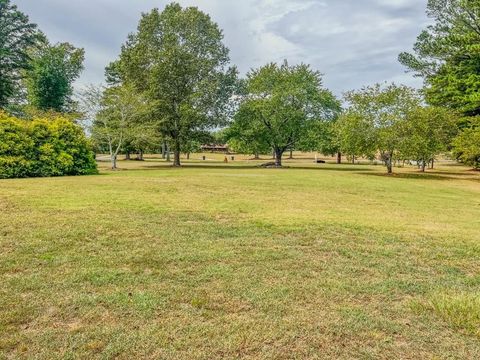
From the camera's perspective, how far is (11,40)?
3600 centimetres

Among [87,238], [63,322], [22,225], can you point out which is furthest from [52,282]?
[22,225]

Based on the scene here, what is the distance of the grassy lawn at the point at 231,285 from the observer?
303 cm

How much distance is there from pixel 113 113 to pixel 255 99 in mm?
15055

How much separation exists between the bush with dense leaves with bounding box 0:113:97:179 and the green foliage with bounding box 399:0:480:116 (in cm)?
2439

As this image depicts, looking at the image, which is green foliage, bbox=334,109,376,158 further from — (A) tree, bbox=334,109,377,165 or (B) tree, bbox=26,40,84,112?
(B) tree, bbox=26,40,84,112

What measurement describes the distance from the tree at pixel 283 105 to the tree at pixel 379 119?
9345 mm

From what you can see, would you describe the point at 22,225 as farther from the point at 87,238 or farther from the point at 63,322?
the point at 63,322

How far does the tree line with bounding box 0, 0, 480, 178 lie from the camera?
86.2ft

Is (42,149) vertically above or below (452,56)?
below

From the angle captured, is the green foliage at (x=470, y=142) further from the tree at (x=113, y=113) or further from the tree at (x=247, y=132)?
the tree at (x=113, y=113)

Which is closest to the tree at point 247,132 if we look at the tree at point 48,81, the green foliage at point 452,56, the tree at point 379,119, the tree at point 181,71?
the tree at point 181,71

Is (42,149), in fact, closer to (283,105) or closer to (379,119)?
(379,119)

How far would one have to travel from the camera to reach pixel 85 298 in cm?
382

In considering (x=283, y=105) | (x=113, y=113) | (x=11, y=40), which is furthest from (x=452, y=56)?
(x=11, y=40)
